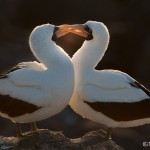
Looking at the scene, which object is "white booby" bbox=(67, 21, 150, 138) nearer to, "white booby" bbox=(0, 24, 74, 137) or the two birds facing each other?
the two birds facing each other

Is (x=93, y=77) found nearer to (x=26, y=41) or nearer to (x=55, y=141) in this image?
(x=55, y=141)

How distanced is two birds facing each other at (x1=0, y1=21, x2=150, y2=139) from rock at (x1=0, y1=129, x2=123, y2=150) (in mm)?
155

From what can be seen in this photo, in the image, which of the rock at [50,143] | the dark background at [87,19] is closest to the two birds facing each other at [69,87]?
the rock at [50,143]

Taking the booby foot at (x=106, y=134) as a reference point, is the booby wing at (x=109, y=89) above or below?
above

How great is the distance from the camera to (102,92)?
7109 millimetres

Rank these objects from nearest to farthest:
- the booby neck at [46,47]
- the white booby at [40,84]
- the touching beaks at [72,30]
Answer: the white booby at [40,84] < the booby neck at [46,47] < the touching beaks at [72,30]

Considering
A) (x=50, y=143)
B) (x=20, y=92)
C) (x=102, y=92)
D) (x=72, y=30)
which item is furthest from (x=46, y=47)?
(x=50, y=143)

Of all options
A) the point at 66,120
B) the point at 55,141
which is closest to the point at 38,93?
the point at 55,141

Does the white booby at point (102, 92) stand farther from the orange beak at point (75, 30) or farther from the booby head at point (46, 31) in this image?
the booby head at point (46, 31)

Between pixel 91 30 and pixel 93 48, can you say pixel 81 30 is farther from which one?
pixel 93 48

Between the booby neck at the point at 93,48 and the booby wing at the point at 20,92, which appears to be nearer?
the booby wing at the point at 20,92

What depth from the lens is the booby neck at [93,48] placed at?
7.20 metres

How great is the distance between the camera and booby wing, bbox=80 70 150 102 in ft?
23.2

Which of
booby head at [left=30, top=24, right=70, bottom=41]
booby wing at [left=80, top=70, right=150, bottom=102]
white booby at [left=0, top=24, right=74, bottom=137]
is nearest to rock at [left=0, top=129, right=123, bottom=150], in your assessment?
white booby at [left=0, top=24, right=74, bottom=137]
